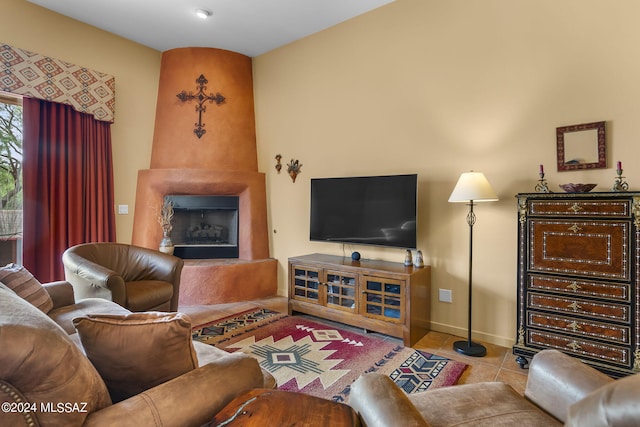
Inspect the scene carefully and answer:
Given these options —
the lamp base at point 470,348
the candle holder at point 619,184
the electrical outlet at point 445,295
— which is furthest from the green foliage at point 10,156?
the candle holder at point 619,184

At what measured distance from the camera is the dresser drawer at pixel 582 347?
206 cm

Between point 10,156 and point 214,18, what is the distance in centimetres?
250

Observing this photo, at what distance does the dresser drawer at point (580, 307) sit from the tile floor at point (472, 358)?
0.49 m

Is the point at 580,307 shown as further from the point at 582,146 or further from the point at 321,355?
the point at 321,355

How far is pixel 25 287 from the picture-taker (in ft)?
6.57

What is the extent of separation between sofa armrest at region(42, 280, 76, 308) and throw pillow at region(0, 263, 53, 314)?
0.21m

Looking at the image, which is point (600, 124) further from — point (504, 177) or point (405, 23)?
point (405, 23)

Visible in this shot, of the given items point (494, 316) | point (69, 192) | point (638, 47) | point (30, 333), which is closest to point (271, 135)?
point (69, 192)

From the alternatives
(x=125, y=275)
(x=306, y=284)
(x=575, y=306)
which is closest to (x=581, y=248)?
(x=575, y=306)

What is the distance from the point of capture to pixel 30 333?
0.78 metres

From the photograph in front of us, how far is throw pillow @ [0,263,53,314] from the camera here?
1950 mm

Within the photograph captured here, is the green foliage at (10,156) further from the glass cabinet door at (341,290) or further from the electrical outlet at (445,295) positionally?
the electrical outlet at (445,295)

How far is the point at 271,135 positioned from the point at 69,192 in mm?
2353

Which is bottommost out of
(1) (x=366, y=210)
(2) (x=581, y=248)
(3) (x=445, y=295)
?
(3) (x=445, y=295)
